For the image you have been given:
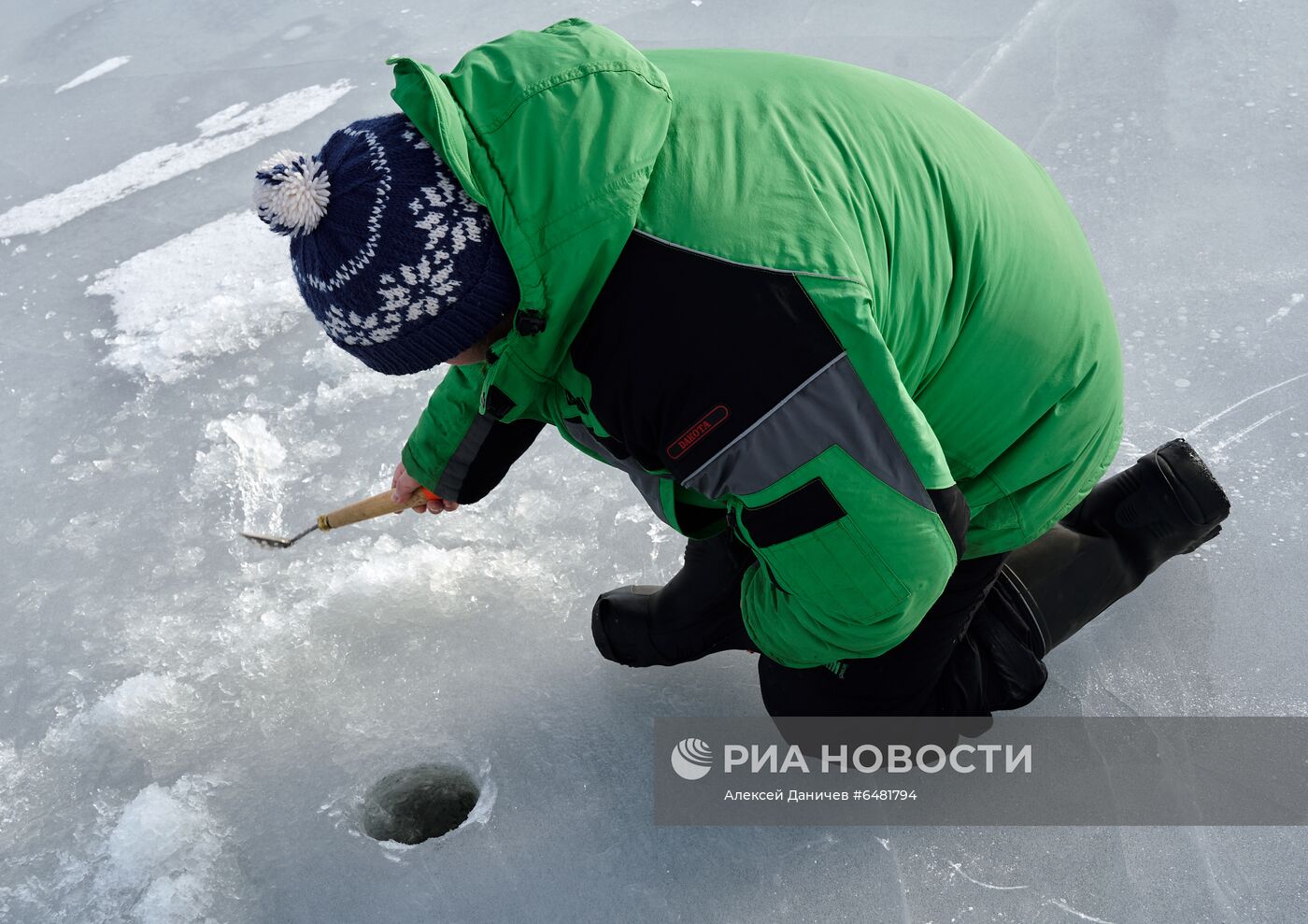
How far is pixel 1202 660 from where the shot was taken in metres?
1.69

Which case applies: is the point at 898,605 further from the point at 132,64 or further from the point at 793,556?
the point at 132,64

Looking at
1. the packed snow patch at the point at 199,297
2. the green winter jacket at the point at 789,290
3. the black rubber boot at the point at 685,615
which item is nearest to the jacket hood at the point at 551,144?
the green winter jacket at the point at 789,290

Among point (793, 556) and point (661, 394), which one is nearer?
point (661, 394)

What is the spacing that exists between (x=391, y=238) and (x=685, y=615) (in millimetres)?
802

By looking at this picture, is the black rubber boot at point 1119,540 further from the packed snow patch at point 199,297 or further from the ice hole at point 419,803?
the packed snow patch at point 199,297

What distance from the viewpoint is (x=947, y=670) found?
160 centimetres

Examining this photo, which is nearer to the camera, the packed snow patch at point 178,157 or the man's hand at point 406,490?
the man's hand at point 406,490

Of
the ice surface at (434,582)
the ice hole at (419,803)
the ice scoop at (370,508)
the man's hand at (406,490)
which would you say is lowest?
the ice hole at (419,803)

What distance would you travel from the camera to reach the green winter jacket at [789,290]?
1030mm

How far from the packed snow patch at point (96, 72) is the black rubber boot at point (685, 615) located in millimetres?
2553

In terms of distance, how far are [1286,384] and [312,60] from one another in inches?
104

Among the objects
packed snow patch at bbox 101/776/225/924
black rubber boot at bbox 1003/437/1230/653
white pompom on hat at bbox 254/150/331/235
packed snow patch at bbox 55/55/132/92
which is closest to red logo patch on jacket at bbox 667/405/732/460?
white pompom on hat at bbox 254/150/331/235

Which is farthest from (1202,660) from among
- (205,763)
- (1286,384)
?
(205,763)

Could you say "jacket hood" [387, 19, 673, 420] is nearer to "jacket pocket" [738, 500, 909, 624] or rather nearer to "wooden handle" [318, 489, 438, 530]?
"jacket pocket" [738, 500, 909, 624]
